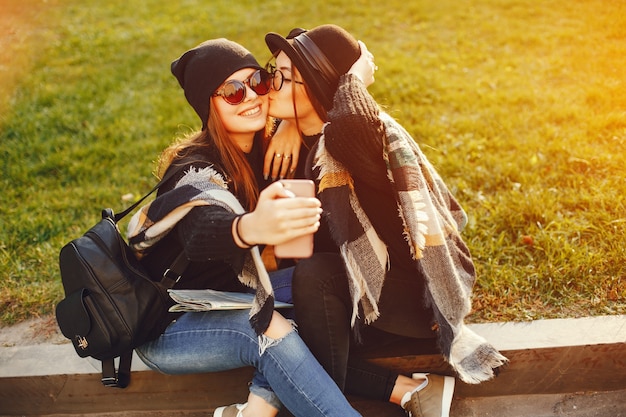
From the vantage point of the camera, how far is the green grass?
3068mm

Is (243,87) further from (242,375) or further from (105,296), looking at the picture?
(242,375)

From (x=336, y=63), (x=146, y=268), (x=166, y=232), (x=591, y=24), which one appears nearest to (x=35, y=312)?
(x=146, y=268)

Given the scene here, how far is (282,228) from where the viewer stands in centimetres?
175

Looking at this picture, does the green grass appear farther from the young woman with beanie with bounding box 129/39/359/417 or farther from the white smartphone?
the white smartphone

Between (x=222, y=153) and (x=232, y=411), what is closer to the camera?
(x=232, y=411)

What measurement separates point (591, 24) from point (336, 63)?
455 centimetres

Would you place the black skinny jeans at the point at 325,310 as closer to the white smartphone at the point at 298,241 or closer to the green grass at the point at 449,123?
the white smartphone at the point at 298,241

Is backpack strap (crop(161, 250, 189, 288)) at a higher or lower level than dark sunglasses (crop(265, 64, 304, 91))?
lower

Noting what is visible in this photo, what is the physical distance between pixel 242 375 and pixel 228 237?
88cm

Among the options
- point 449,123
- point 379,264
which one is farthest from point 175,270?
point 449,123

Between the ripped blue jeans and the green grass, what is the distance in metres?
1.03

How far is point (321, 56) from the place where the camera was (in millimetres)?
2527

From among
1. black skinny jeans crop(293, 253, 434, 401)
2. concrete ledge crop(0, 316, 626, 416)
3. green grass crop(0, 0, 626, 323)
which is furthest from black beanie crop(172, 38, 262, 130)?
green grass crop(0, 0, 626, 323)

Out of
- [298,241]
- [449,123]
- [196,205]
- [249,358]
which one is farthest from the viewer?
[449,123]
